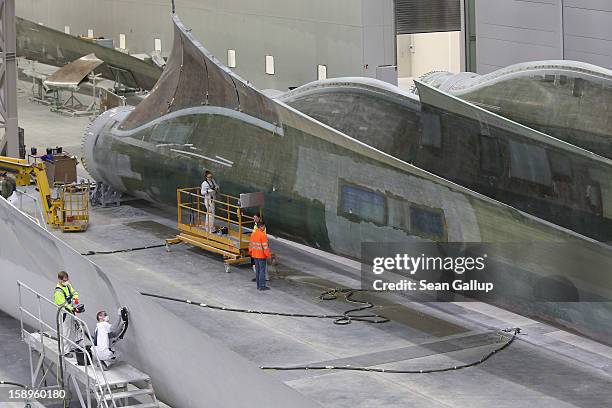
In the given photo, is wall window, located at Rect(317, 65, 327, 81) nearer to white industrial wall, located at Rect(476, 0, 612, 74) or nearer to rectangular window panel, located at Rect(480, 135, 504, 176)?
white industrial wall, located at Rect(476, 0, 612, 74)

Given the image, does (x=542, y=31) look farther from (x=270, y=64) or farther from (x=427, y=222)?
(x=427, y=222)

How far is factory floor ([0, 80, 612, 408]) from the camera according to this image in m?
17.0

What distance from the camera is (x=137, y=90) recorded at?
140 feet

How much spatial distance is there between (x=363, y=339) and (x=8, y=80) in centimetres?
1631

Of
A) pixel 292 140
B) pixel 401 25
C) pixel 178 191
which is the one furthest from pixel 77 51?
pixel 292 140

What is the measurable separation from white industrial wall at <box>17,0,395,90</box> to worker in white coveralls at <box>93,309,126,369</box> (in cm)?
2179

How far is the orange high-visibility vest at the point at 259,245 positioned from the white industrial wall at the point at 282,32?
648 inches

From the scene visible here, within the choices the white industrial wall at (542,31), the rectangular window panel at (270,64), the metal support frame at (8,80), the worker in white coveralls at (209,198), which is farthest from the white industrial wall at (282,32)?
the worker in white coveralls at (209,198)

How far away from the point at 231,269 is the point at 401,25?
16.8 metres

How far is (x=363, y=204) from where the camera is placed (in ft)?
69.0

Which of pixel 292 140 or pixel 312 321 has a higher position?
pixel 292 140

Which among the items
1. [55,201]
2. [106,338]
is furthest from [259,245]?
[55,201]

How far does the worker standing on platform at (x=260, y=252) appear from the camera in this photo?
72.2 feet

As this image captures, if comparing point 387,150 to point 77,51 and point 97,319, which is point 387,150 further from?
point 77,51
